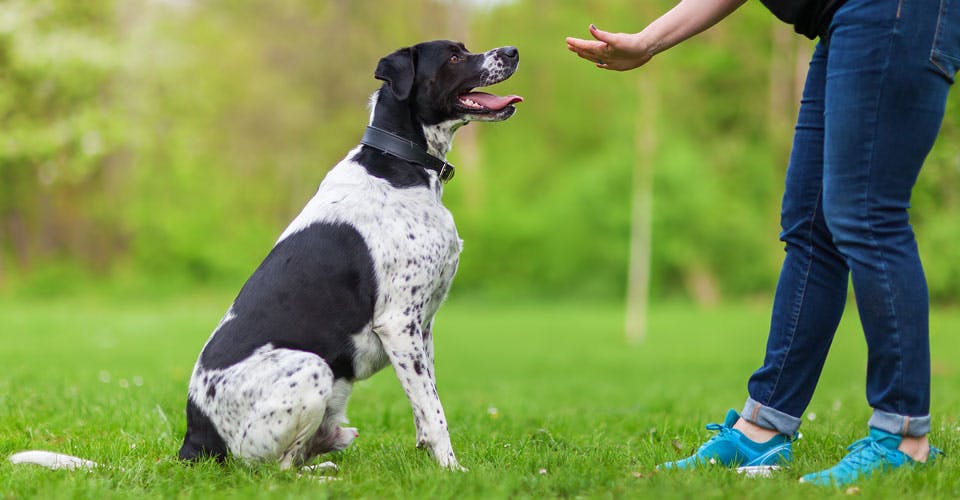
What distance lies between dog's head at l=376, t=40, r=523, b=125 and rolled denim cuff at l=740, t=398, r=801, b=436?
5.19 ft

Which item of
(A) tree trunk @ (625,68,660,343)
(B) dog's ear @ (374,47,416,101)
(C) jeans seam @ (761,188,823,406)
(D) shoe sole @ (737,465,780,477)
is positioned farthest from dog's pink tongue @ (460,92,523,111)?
(A) tree trunk @ (625,68,660,343)

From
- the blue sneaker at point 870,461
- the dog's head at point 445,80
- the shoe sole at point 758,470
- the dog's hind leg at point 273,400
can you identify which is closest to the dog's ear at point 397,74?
the dog's head at point 445,80

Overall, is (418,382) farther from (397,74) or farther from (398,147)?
(397,74)

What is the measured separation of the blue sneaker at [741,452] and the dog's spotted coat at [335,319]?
929 mm

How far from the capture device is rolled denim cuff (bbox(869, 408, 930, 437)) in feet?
9.32

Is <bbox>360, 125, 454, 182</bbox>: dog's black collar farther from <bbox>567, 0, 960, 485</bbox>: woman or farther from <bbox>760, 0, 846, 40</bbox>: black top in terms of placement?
<bbox>760, 0, 846, 40</bbox>: black top

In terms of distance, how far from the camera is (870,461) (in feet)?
9.30

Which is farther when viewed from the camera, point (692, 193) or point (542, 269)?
point (542, 269)

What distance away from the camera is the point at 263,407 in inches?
124

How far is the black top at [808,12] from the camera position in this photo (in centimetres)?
296

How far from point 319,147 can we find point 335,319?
25473 millimetres

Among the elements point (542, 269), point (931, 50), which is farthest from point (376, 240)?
point (542, 269)

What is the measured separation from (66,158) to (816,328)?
22330 mm

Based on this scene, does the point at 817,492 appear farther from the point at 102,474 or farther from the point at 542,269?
the point at 542,269
